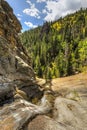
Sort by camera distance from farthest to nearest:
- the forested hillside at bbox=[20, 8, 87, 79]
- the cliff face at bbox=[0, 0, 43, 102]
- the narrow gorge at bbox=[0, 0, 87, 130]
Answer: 1. the forested hillside at bbox=[20, 8, 87, 79]
2. the cliff face at bbox=[0, 0, 43, 102]
3. the narrow gorge at bbox=[0, 0, 87, 130]

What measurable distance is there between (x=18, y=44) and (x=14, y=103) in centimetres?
2534

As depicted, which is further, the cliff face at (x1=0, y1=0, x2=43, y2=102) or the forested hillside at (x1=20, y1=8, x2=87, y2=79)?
the forested hillside at (x1=20, y1=8, x2=87, y2=79)

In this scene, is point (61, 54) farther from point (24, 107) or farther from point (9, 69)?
point (24, 107)

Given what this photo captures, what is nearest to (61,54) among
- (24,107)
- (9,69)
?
(9,69)

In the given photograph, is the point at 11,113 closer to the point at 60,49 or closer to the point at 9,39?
the point at 9,39

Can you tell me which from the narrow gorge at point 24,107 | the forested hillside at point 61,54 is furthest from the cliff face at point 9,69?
the forested hillside at point 61,54

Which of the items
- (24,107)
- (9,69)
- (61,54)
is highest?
(61,54)

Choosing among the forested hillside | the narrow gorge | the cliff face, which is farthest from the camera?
the forested hillside

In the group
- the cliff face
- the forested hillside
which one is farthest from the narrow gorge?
the forested hillside

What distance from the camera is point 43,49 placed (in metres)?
144

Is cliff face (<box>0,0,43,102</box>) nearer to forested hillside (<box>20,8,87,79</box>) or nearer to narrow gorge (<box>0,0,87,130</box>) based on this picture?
narrow gorge (<box>0,0,87,130</box>)

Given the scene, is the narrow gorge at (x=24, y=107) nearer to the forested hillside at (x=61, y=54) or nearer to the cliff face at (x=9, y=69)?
the cliff face at (x=9, y=69)

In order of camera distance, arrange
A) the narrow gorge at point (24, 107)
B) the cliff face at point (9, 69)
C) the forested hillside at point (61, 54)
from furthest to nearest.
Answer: the forested hillside at point (61, 54), the cliff face at point (9, 69), the narrow gorge at point (24, 107)

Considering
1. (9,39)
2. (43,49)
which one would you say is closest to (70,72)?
(43,49)
